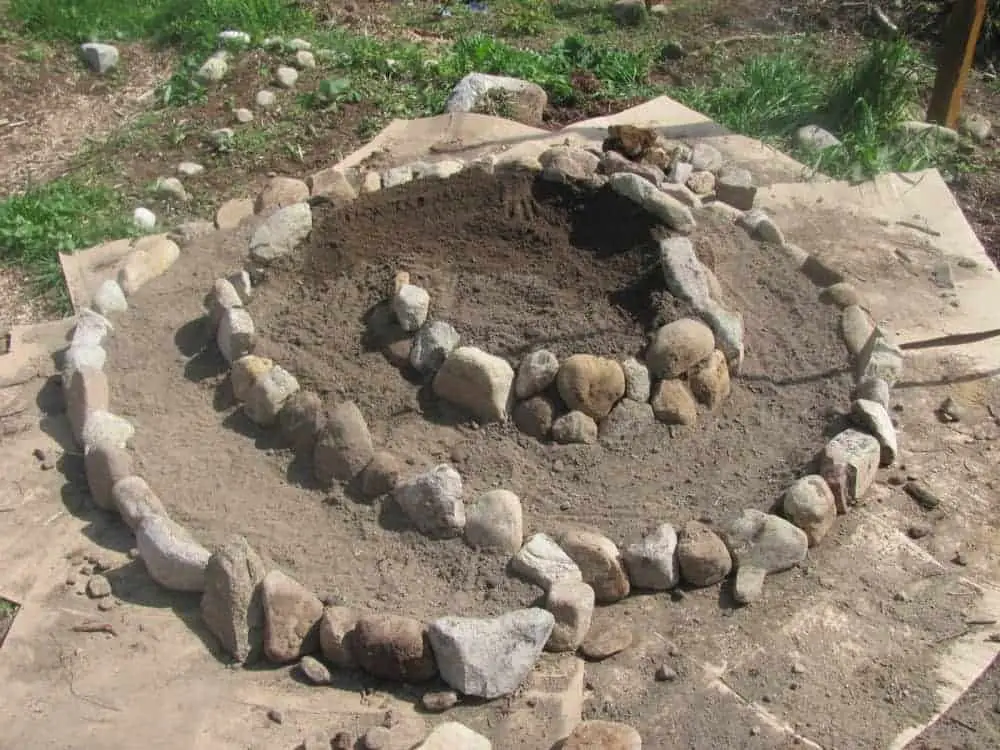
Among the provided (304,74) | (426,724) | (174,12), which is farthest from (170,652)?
(174,12)

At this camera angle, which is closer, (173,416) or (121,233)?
(173,416)

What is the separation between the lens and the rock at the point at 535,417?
176 inches

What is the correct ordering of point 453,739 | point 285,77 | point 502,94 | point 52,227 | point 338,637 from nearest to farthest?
point 453,739, point 338,637, point 52,227, point 502,94, point 285,77

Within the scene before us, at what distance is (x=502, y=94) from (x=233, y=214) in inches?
79.4

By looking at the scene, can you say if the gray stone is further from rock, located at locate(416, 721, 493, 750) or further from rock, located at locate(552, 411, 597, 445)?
rock, located at locate(552, 411, 597, 445)

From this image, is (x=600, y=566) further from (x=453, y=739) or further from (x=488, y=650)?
(x=453, y=739)

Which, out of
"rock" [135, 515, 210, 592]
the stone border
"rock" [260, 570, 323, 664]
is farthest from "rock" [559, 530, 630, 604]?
"rock" [135, 515, 210, 592]

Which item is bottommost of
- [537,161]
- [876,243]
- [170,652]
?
[170,652]

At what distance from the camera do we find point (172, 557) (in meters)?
3.99

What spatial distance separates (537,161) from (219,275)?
Result: 1650mm

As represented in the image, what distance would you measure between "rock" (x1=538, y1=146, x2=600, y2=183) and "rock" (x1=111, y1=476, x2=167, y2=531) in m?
2.26

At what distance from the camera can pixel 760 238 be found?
217 inches

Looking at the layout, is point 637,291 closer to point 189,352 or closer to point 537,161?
point 537,161

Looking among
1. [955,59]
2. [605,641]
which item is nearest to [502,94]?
[955,59]
